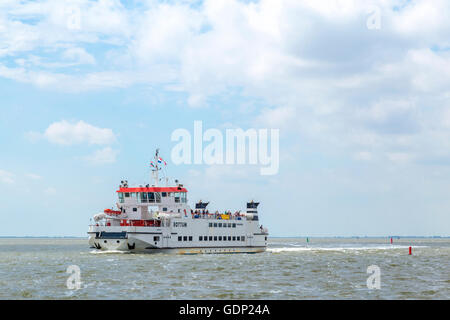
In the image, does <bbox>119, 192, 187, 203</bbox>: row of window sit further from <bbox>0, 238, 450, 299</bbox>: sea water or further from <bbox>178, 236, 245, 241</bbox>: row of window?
<bbox>0, 238, 450, 299</bbox>: sea water

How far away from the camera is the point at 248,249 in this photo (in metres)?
87.9

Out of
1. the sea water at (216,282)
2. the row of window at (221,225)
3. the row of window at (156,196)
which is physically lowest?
the sea water at (216,282)

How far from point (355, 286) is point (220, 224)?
4212 cm

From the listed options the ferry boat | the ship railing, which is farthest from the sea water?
the ship railing

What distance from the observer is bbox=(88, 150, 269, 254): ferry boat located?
2842 inches

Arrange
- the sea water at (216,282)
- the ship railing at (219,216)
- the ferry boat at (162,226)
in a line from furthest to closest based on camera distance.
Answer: the ship railing at (219,216) → the ferry boat at (162,226) → the sea water at (216,282)

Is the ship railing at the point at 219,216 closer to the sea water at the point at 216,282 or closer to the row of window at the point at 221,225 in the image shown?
the row of window at the point at 221,225

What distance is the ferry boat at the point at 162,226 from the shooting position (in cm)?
7219

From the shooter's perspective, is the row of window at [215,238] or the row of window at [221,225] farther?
the row of window at [221,225]

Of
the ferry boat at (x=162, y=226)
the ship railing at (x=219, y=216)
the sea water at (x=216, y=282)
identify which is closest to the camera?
the sea water at (x=216, y=282)

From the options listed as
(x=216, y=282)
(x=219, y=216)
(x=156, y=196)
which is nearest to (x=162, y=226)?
(x=156, y=196)

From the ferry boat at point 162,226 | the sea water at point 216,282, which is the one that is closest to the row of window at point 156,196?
the ferry boat at point 162,226
